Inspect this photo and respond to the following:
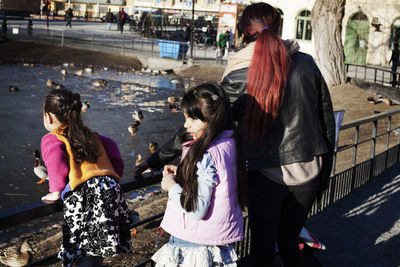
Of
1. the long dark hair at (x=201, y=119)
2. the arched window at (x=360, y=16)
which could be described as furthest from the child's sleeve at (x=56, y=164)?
the arched window at (x=360, y=16)

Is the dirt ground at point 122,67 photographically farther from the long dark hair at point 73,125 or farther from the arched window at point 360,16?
the arched window at point 360,16

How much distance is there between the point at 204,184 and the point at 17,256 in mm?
4073

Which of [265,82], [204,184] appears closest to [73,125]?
[204,184]

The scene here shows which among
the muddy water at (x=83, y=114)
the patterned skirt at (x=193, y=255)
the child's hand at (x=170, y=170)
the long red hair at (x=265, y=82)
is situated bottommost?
the muddy water at (x=83, y=114)

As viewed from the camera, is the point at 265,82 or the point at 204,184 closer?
the point at 204,184

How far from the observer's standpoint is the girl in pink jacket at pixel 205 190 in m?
2.58

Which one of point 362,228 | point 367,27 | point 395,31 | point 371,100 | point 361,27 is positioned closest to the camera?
point 362,228

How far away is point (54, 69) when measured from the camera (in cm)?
2822

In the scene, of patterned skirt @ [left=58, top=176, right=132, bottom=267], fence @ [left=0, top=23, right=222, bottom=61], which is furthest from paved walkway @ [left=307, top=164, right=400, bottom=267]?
fence @ [left=0, top=23, right=222, bottom=61]

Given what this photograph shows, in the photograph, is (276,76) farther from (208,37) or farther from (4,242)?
(208,37)

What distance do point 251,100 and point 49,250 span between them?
4.40 m

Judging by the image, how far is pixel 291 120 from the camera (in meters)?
2.98

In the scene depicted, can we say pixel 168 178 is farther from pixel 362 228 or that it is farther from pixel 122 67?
pixel 122 67

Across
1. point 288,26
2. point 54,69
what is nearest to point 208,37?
point 288,26
